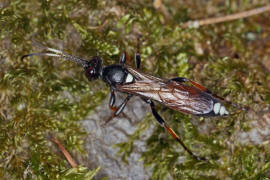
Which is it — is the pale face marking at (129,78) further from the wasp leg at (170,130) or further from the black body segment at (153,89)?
the wasp leg at (170,130)

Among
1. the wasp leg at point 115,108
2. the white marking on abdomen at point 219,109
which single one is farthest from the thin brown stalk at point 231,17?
the wasp leg at point 115,108

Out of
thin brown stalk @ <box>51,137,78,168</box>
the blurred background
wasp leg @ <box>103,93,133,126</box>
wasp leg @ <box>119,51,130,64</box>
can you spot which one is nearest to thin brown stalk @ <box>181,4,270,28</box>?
the blurred background

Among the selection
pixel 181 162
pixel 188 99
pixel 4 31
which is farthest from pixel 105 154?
pixel 4 31

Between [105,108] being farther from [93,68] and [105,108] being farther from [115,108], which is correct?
[93,68]

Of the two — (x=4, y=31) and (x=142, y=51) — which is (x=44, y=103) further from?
(x=142, y=51)

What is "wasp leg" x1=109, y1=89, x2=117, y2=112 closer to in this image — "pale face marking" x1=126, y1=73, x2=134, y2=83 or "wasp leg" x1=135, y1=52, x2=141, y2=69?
"pale face marking" x1=126, y1=73, x2=134, y2=83

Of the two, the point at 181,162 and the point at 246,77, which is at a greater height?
the point at 246,77
